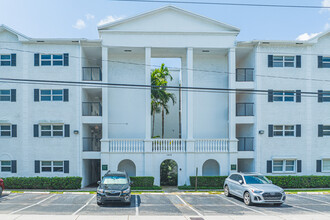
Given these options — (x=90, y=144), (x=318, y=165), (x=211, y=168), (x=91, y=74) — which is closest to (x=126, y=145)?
(x=90, y=144)

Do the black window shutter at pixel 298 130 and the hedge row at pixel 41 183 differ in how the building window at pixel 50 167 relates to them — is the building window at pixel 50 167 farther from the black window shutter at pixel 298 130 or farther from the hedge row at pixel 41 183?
the black window shutter at pixel 298 130

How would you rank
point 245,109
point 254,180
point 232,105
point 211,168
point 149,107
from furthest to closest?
point 211,168 → point 245,109 → point 232,105 → point 149,107 → point 254,180

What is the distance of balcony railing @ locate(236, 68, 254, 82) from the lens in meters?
24.0

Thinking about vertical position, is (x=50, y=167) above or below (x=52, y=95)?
below

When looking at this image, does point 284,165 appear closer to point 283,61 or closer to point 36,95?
point 283,61

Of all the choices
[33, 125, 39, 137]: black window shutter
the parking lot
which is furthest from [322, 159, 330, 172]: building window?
[33, 125, 39, 137]: black window shutter

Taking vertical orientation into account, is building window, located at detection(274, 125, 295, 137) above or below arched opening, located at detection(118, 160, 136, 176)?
above

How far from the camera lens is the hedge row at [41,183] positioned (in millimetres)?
21375

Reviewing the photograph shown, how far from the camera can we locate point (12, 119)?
888 inches

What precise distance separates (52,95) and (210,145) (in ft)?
44.0

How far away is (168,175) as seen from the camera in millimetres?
25344

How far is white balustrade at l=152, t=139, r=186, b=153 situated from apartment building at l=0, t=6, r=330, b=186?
80 millimetres

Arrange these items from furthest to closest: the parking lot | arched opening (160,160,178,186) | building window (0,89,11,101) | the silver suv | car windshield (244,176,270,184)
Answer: arched opening (160,160,178,186)
building window (0,89,11,101)
car windshield (244,176,270,184)
the silver suv
the parking lot

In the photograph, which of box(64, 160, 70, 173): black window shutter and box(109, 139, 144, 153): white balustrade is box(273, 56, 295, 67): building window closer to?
box(109, 139, 144, 153): white balustrade
